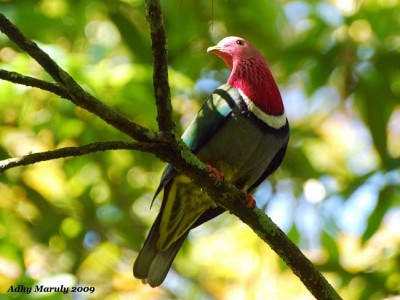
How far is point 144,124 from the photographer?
511 cm

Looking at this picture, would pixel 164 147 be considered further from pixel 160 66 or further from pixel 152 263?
pixel 152 263

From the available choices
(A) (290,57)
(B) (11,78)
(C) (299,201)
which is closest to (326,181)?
(C) (299,201)

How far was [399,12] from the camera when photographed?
17.2 feet

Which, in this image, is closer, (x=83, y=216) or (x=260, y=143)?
(x=260, y=143)

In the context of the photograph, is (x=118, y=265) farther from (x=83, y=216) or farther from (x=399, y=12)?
(x=399, y=12)

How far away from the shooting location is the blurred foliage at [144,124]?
454 centimetres

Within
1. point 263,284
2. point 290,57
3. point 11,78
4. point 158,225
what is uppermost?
point 290,57

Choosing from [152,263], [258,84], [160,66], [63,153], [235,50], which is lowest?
[63,153]

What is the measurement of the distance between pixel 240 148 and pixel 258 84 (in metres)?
0.37

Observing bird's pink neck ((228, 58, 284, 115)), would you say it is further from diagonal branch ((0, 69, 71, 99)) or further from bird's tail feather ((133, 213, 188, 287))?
diagonal branch ((0, 69, 71, 99))

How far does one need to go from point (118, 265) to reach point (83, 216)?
0.62 meters

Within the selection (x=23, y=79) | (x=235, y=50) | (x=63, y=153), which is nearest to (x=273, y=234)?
(x=63, y=153)

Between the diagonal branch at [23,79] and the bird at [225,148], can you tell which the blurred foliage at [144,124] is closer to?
the bird at [225,148]

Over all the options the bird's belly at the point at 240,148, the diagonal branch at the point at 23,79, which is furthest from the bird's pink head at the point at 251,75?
the diagonal branch at the point at 23,79
